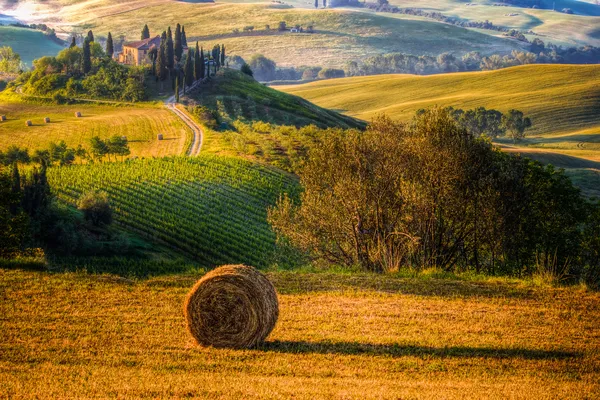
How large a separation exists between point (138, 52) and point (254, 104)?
39.6m

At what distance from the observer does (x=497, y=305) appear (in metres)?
24.6

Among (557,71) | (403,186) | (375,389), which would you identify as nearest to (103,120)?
(403,186)

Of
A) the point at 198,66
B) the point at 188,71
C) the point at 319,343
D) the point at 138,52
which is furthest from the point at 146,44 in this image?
the point at 319,343

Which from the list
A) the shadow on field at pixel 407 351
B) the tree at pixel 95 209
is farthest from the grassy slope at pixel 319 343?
the tree at pixel 95 209

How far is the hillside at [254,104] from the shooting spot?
121 metres

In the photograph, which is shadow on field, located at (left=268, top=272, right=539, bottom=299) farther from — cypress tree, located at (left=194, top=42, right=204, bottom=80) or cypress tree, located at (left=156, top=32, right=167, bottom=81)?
cypress tree, located at (left=194, top=42, right=204, bottom=80)

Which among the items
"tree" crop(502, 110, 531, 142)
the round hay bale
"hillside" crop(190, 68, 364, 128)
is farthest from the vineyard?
"tree" crop(502, 110, 531, 142)

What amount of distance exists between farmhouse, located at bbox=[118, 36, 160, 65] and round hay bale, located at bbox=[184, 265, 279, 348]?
446 feet

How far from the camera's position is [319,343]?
20000mm

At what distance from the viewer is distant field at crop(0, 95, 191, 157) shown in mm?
89625

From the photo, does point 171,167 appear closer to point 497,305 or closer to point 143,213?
point 143,213

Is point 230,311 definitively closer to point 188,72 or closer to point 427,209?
point 427,209

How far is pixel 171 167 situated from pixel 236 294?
49.8m

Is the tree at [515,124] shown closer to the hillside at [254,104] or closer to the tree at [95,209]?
the hillside at [254,104]
